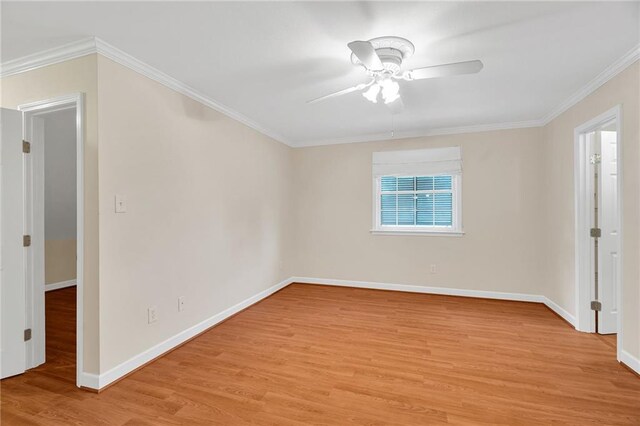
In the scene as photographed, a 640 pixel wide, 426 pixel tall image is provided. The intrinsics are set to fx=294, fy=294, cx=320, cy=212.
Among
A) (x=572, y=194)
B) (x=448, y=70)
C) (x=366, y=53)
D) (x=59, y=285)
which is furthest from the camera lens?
(x=59, y=285)

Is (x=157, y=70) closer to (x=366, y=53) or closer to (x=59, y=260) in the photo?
(x=366, y=53)

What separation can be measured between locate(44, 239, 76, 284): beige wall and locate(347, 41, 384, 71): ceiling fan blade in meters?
5.86

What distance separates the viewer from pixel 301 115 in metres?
3.75

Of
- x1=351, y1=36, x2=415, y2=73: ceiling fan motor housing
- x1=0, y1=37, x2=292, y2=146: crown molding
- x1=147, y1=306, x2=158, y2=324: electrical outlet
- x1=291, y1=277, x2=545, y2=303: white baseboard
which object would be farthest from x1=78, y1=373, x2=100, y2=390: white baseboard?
x1=291, y1=277, x2=545, y2=303: white baseboard

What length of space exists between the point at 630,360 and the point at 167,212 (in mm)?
4047

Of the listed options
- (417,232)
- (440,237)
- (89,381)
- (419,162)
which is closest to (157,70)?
(89,381)

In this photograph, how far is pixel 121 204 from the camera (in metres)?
2.27

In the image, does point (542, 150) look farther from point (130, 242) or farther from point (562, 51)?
point (130, 242)

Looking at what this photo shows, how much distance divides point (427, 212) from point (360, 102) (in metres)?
2.15

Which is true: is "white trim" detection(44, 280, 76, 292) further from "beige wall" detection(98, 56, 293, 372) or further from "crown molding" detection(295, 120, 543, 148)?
"crown molding" detection(295, 120, 543, 148)

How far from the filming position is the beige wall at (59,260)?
16.1ft

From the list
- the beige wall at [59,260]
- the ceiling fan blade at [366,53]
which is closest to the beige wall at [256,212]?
the ceiling fan blade at [366,53]

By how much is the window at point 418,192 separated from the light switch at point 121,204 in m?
3.47

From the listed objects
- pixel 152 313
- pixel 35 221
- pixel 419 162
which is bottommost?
pixel 152 313
